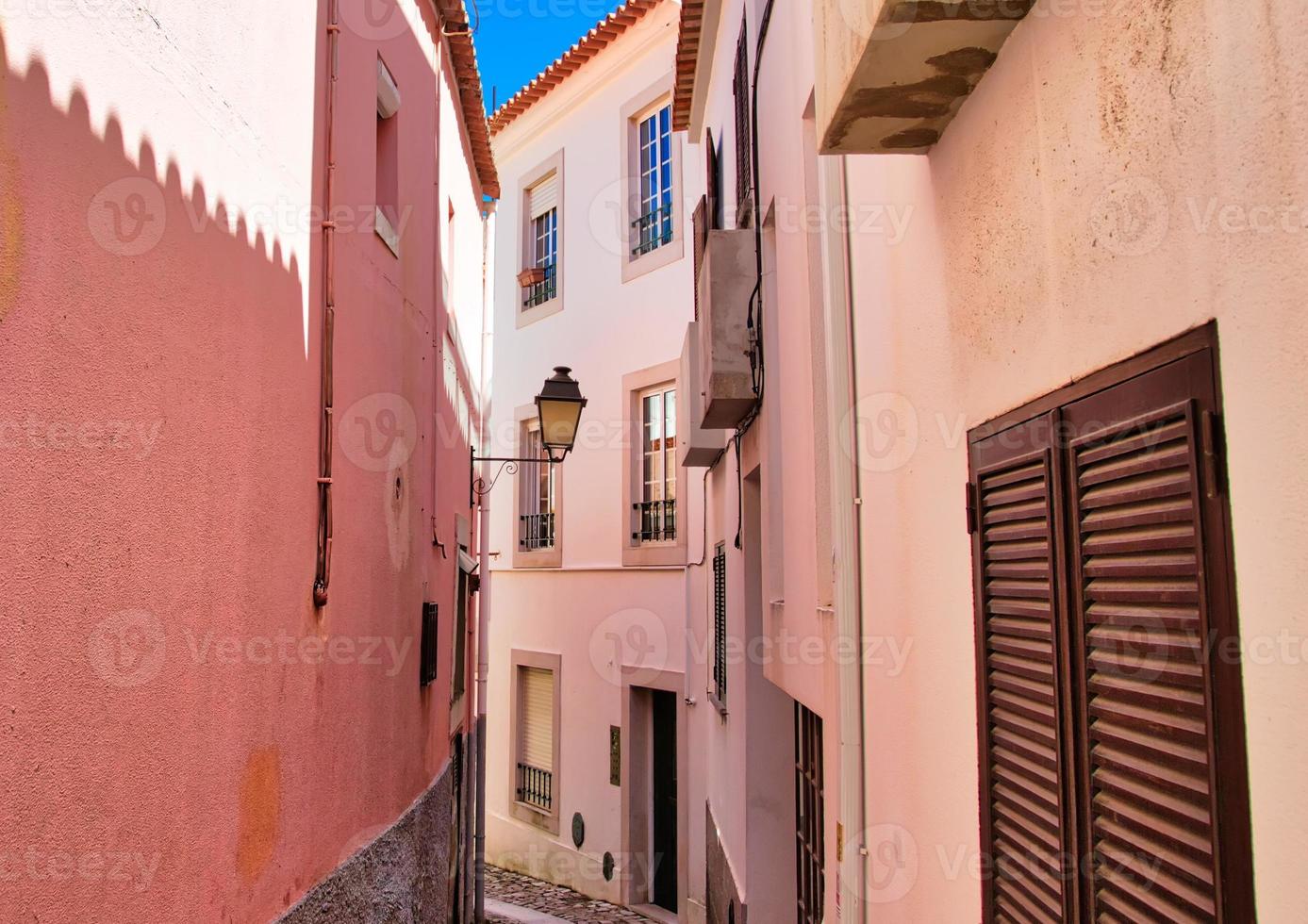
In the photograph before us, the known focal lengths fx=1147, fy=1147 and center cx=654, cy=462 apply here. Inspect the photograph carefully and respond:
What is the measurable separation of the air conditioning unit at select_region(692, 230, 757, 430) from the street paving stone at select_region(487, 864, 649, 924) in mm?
7095

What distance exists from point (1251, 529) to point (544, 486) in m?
14.0

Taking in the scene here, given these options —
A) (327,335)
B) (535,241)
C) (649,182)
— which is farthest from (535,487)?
(327,335)

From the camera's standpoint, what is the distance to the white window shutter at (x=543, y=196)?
15758mm

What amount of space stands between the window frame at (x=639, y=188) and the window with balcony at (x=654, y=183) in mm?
26

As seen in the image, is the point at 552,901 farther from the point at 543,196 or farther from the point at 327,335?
the point at 327,335

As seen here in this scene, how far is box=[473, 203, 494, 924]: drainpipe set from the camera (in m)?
11.6

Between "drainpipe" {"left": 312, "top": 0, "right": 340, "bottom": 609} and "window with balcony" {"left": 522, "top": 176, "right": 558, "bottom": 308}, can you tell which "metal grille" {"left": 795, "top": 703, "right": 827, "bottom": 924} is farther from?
"window with balcony" {"left": 522, "top": 176, "right": 558, "bottom": 308}

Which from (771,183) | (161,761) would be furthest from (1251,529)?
(771,183)

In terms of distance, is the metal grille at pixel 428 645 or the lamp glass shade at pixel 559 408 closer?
the metal grille at pixel 428 645

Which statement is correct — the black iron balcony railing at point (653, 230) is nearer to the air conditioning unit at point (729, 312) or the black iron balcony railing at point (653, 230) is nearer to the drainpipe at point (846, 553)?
the air conditioning unit at point (729, 312)

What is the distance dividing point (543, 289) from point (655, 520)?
427 centimetres

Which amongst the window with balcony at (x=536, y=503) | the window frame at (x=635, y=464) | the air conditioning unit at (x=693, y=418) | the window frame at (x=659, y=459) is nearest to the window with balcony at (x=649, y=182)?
the window frame at (x=635, y=464)

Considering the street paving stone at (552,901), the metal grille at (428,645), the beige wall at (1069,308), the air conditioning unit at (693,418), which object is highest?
the air conditioning unit at (693,418)

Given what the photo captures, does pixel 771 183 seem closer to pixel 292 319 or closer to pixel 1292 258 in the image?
pixel 292 319
